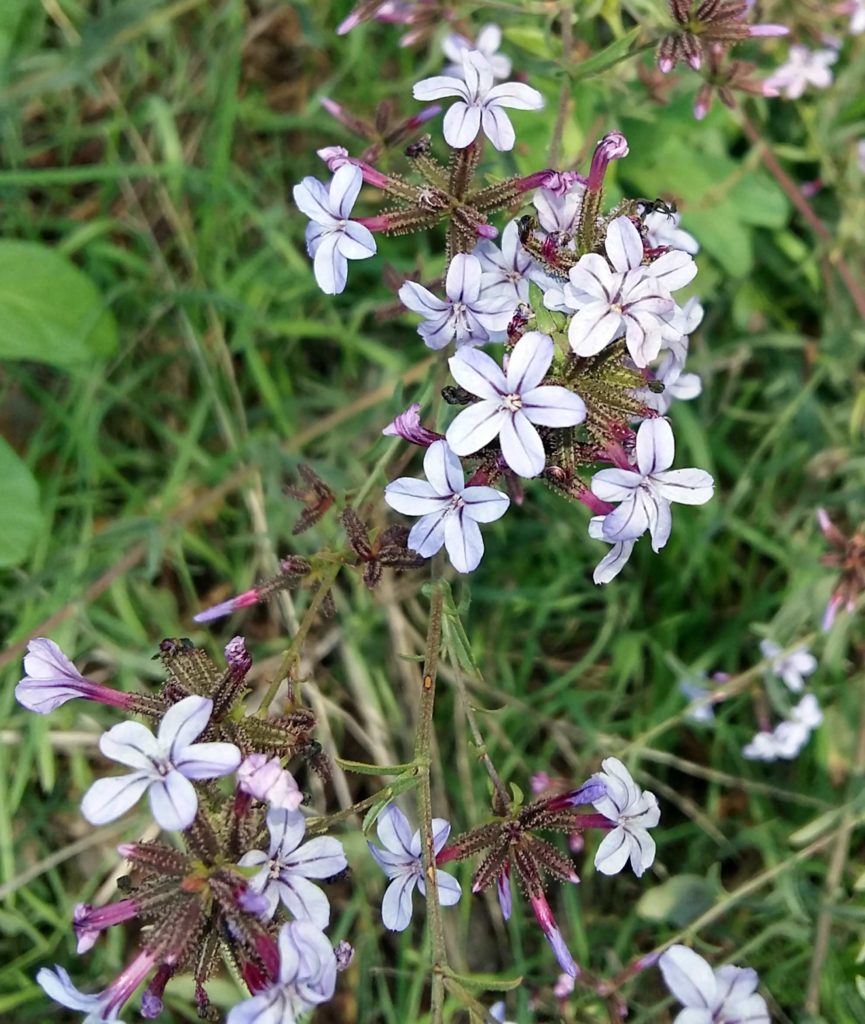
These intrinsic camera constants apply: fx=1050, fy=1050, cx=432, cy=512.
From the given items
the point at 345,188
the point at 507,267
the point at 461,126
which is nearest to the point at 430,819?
the point at 507,267

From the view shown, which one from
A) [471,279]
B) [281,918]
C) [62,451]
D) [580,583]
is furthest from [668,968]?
[62,451]

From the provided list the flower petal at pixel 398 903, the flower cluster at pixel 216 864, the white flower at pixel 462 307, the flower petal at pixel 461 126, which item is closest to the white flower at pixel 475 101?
the flower petal at pixel 461 126

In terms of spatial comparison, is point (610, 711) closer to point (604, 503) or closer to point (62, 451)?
point (604, 503)

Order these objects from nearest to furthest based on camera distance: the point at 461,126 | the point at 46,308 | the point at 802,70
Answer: the point at 461,126 → the point at 46,308 → the point at 802,70

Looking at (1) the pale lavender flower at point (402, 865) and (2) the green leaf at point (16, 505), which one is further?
(2) the green leaf at point (16, 505)

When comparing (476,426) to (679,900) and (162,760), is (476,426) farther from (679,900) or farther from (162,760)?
(679,900)

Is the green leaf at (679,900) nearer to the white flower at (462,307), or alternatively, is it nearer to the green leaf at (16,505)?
the white flower at (462,307)
